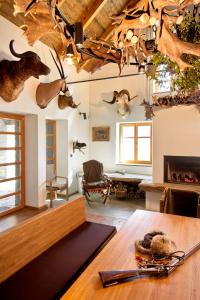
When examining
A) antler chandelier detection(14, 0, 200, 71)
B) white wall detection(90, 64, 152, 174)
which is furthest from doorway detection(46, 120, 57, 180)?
antler chandelier detection(14, 0, 200, 71)

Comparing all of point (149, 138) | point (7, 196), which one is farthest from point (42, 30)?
point (149, 138)

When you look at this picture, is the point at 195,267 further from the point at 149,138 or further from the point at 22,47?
the point at 149,138

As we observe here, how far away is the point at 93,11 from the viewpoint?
14.8 feet

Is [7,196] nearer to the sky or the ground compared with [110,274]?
nearer to the ground

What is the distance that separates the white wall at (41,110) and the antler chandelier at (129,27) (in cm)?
260

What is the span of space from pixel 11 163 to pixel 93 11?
12.3 feet

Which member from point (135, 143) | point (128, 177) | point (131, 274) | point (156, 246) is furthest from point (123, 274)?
point (135, 143)

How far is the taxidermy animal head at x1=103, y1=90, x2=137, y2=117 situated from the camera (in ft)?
19.9

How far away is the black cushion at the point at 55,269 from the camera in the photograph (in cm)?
166

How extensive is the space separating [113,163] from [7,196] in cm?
332

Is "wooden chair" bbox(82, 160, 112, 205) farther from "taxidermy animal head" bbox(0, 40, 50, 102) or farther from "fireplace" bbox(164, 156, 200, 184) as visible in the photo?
"taxidermy animal head" bbox(0, 40, 50, 102)

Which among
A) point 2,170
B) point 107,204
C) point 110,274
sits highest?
point 2,170

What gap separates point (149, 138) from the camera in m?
6.43

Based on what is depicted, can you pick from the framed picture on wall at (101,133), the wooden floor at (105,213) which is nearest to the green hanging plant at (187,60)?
the wooden floor at (105,213)
